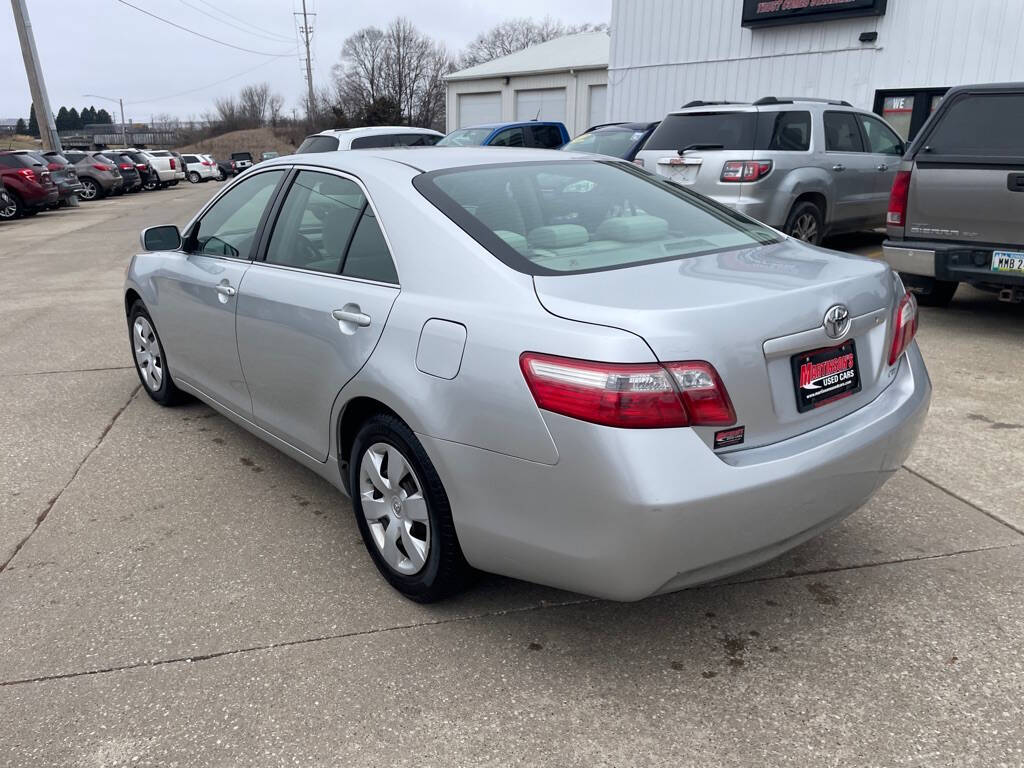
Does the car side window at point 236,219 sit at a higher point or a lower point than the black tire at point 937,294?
higher

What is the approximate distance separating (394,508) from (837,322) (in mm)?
1570

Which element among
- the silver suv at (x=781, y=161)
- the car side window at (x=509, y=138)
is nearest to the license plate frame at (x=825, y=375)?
the silver suv at (x=781, y=161)

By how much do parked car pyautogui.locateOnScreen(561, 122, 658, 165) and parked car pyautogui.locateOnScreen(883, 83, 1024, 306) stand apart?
→ 184 inches

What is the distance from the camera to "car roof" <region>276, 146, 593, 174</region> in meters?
3.33

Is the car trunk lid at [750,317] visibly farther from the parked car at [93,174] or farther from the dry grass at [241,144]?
the dry grass at [241,144]

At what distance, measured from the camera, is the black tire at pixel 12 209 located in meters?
20.6

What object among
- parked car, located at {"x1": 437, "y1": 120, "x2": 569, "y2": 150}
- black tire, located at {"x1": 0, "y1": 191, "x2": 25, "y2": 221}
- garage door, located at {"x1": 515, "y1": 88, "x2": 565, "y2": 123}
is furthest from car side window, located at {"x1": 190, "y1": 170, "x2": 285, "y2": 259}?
garage door, located at {"x1": 515, "y1": 88, "x2": 565, "y2": 123}

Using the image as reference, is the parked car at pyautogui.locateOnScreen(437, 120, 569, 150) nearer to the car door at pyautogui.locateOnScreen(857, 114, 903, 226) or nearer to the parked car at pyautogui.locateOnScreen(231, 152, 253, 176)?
the car door at pyautogui.locateOnScreen(857, 114, 903, 226)

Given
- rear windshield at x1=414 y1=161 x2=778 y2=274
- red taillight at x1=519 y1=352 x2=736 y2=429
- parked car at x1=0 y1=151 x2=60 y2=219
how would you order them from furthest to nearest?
parked car at x1=0 y1=151 x2=60 y2=219
rear windshield at x1=414 y1=161 x2=778 y2=274
red taillight at x1=519 y1=352 x2=736 y2=429

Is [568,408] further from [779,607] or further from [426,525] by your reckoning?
[779,607]

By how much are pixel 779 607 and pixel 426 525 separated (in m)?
1.26

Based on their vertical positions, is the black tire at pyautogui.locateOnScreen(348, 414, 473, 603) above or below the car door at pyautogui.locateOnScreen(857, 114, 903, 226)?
below

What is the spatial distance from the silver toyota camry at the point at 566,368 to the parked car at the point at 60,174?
22350 mm

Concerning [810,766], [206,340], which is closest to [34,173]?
[206,340]
